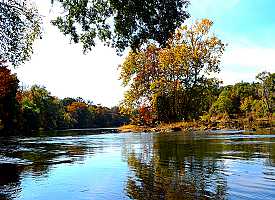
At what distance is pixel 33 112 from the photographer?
4326 inches

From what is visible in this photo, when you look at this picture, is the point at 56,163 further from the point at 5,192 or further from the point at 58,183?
the point at 5,192

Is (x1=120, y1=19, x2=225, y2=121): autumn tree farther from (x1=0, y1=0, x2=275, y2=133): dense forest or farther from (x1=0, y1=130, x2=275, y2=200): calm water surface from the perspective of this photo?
(x1=0, y1=130, x2=275, y2=200): calm water surface

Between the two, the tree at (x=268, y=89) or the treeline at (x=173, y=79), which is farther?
the tree at (x=268, y=89)

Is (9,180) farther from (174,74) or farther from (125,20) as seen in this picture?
(174,74)

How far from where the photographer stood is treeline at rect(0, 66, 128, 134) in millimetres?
77250

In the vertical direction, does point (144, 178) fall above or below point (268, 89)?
below

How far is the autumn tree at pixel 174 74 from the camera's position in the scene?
7356 centimetres

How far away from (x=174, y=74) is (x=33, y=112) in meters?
48.2

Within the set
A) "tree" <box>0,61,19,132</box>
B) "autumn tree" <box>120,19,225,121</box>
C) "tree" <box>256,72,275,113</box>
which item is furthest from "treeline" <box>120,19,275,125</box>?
"tree" <box>256,72,275,113</box>

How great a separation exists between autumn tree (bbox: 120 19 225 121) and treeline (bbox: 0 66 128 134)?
70.6 feet

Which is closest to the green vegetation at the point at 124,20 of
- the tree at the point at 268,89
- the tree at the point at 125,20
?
the tree at the point at 125,20

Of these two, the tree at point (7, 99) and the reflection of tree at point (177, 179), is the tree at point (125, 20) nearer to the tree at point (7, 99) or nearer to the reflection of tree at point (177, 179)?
the reflection of tree at point (177, 179)

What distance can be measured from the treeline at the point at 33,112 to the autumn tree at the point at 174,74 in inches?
848

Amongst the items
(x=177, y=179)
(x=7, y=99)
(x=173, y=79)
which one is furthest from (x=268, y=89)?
(x=177, y=179)
